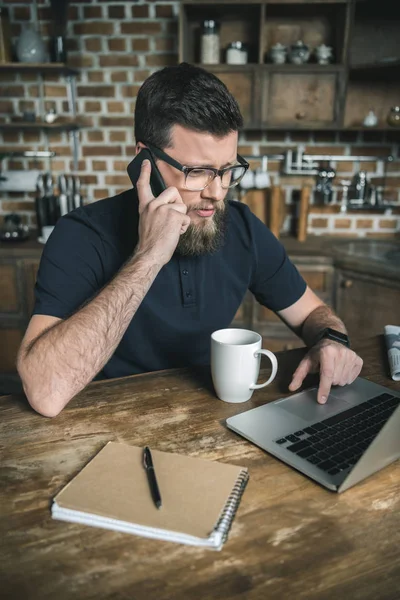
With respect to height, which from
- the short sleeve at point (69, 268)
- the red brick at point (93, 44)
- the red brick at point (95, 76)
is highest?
the red brick at point (93, 44)

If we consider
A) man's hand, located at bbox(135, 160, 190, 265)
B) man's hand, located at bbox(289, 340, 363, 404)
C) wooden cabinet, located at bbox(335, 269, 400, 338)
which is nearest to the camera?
man's hand, located at bbox(289, 340, 363, 404)

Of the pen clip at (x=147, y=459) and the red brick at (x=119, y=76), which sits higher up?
the red brick at (x=119, y=76)

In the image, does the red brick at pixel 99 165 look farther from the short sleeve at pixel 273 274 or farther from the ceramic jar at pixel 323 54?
the short sleeve at pixel 273 274

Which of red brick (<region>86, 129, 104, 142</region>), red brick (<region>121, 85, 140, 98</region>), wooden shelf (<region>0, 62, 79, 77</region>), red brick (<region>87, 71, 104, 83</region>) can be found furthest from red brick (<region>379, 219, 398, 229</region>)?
wooden shelf (<region>0, 62, 79, 77</region>)

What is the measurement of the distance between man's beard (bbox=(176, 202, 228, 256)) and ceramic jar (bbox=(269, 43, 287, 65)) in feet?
5.33

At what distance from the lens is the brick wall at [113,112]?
9.12ft

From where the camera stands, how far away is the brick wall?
2781mm

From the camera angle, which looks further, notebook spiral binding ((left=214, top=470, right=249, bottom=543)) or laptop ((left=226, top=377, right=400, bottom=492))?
laptop ((left=226, top=377, right=400, bottom=492))

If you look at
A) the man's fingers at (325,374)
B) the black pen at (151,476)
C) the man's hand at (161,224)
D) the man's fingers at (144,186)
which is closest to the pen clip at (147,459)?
the black pen at (151,476)

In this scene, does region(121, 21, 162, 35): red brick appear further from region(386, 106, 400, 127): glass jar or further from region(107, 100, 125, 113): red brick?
region(386, 106, 400, 127): glass jar

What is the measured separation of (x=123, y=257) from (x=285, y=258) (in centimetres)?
52

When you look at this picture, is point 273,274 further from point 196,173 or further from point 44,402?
point 44,402

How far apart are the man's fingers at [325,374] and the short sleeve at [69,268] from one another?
58 centimetres

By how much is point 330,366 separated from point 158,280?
0.52 meters
